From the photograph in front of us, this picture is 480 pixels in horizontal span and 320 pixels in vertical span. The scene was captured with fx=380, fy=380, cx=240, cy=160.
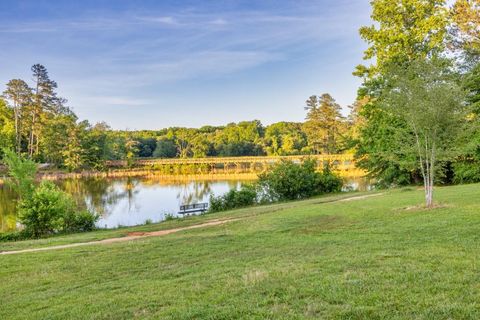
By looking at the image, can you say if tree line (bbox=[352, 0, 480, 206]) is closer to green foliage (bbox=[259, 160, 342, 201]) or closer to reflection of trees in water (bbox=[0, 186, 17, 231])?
green foliage (bbox=[259, 160, 342, 201])

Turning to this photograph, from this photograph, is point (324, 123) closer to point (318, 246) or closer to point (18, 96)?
point (18, 96)

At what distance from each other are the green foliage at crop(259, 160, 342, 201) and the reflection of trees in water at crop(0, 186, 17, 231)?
1493cm

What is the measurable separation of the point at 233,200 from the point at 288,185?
168 inches

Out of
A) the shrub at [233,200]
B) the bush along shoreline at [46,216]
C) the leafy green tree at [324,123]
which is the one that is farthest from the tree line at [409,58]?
the leafy green tree at [324,123]

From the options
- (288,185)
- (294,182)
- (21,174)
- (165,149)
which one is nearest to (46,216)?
(21,174)

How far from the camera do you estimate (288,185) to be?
2562cm

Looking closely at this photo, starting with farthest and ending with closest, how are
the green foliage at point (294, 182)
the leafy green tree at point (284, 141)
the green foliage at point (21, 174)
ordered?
the leafy green tree at point (284, 141) < the green foliage at point (294, 182) < the green foliage at point (21, 174)

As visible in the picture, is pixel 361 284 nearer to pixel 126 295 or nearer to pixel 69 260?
pixel 126 295

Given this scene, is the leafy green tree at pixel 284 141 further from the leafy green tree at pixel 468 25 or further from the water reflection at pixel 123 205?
the leafy green tree at pixel 468 25

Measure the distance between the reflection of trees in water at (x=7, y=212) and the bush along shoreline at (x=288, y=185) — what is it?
37.9 ft

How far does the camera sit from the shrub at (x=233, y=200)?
23.2m

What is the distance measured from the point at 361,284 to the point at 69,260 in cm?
704

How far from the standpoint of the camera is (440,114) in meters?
11.7

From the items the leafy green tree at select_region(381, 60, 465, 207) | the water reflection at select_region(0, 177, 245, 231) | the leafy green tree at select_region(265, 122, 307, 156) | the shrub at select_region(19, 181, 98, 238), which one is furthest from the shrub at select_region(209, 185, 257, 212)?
the leafy green tree at select_region(265, 122, 307, 156)
